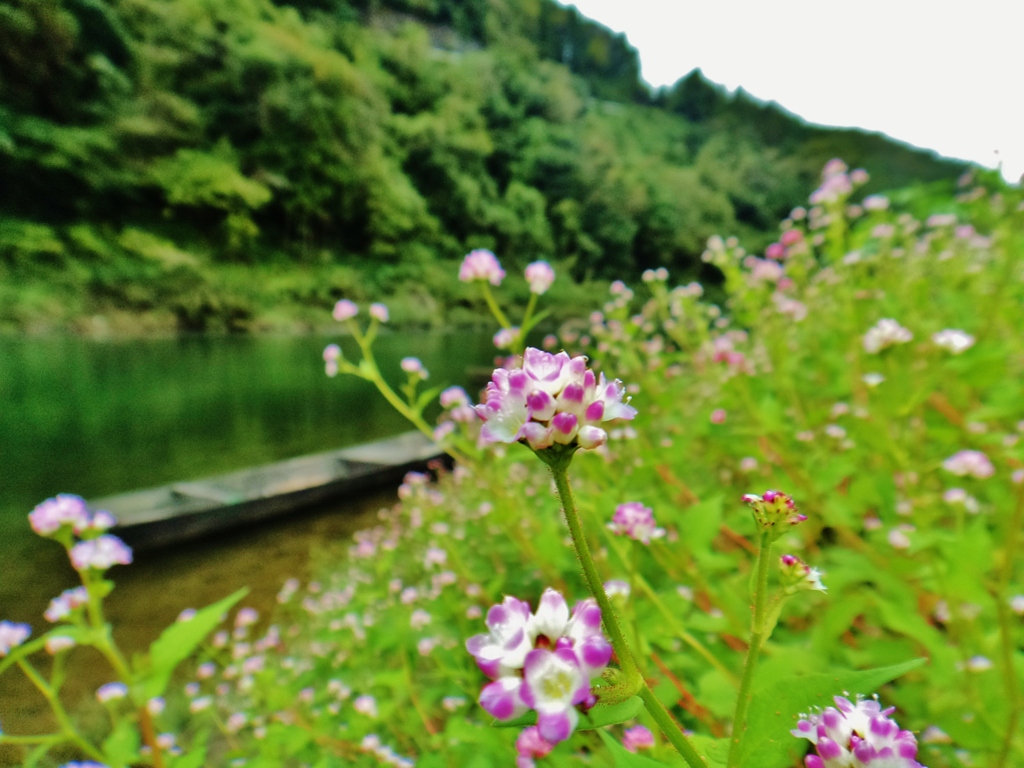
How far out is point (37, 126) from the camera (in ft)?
24.6

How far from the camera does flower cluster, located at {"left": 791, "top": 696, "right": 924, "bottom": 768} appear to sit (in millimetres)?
161

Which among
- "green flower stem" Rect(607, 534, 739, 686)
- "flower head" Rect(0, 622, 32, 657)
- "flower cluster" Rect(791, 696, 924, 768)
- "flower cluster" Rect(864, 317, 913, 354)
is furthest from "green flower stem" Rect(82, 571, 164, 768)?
"flower cluster" Rect(864, 317, 913, 354)

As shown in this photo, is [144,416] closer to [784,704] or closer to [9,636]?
[9,636]

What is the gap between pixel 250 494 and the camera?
8.43 feet

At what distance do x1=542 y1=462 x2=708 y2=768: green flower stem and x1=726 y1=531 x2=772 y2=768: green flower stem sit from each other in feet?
0.06

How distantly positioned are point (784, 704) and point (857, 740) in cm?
3

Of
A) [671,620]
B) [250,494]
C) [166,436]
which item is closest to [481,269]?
[671,620]

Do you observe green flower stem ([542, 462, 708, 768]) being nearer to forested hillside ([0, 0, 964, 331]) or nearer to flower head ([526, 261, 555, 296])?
flower head ([526, 261, 555, 296])

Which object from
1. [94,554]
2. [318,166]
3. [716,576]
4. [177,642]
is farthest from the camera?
[318,166]

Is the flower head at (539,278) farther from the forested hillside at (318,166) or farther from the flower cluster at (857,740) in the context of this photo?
the forested hillside at (318,166)

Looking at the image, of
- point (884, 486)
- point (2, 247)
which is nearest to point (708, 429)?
point (884, 486)

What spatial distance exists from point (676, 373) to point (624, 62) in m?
26.7

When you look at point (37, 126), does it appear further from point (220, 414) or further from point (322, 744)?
point (322, 744)

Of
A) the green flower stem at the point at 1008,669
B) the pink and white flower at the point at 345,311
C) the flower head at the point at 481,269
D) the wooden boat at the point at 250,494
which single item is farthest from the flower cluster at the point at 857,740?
the wooden boat at the point at 250,494
